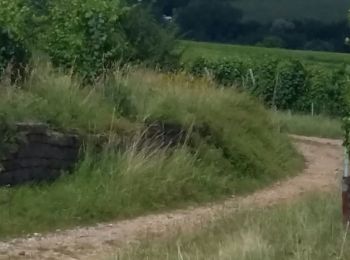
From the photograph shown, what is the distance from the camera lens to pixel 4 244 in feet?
36.6

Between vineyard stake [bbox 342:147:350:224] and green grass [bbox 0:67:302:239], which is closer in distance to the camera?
vineyard stake [bbox 342:147:350:224]

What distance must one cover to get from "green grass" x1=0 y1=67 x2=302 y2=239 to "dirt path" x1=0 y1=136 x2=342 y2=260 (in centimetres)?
27

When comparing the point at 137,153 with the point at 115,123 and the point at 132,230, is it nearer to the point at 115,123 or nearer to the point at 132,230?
the point at 115,123

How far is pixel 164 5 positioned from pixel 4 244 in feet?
137

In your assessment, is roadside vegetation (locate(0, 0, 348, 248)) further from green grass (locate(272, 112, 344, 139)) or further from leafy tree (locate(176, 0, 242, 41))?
leafy tree (locate(176, 0, 242, 41))

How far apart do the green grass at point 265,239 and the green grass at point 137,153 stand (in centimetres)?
181

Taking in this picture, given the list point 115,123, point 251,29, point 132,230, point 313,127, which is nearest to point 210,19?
point 251,29

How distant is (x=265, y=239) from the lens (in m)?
9.96

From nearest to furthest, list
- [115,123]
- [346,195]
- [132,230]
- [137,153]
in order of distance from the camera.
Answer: [346,195]
[132,230]
[137,153]
[115,123]

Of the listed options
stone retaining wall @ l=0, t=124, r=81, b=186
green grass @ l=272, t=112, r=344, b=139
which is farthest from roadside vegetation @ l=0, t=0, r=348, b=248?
green grass @ l=272, t=112, r=344, b=139

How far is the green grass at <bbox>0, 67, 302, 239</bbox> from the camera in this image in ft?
42.0

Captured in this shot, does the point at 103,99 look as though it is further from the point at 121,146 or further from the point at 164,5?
the point at 164,5

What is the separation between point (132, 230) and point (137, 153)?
92.4 inches

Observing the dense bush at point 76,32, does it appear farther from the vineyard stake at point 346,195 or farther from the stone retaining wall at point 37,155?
the vineyard stake at point 346,195
